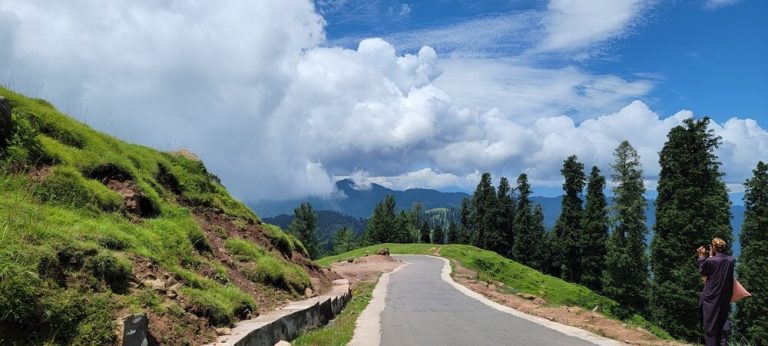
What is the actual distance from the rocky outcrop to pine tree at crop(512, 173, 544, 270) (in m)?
80.4

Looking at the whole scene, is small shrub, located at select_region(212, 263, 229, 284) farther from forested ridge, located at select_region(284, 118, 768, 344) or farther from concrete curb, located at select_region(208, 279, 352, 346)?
forested ridge, located at select_region(284, 118, 768, 344)

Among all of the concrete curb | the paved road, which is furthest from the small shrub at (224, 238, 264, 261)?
the paved road

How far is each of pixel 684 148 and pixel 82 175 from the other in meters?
42.2

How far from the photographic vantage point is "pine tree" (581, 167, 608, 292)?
62969mm

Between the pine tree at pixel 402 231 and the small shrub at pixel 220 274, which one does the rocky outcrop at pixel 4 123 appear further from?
the pine tree at pixel 402 231

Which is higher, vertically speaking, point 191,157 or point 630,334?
point 191,157

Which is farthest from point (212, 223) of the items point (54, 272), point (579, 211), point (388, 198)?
point (388, 198)

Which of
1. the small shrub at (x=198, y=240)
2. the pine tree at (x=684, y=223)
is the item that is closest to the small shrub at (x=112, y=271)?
the small shrub at (x=198, y=240)

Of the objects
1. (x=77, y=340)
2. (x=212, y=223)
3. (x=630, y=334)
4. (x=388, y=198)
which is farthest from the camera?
(x=388, y=198)

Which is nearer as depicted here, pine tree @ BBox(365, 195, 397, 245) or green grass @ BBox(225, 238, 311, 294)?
green grass @ BBox(225, 238, 311, 294)

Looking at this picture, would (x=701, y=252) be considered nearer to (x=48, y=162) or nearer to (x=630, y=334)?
(x=630, y=334)

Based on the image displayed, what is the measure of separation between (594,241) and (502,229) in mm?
26844

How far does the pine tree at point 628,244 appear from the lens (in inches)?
1895

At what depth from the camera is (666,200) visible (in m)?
41.1
